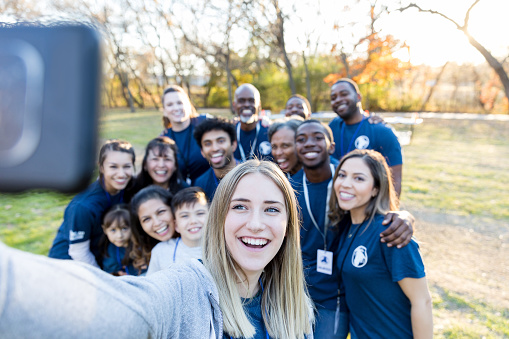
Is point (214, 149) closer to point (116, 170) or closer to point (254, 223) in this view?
A: point (116, 170)

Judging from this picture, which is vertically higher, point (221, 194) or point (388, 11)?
point (388, 11)

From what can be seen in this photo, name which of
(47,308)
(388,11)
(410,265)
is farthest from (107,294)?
(388,11)

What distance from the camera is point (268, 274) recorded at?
166 cm

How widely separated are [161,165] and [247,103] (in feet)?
5.29

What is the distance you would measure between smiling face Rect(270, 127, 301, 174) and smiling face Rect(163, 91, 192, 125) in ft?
4.30

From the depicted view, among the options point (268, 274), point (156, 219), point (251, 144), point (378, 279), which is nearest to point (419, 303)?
point (378, 279)

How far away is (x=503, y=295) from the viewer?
4.06 meters

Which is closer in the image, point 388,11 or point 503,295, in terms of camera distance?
point 503,295

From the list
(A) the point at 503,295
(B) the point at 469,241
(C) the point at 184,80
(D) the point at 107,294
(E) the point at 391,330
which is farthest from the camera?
(C) the point at 184,80

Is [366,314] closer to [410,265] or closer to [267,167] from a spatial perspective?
[410,265]

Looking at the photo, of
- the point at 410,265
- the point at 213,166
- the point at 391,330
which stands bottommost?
the point at 391,330

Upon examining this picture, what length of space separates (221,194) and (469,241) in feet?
17.5

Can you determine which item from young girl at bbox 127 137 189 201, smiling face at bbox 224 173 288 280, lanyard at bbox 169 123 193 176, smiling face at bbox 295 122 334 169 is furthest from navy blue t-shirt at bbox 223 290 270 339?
lanyard at bbox 169 123 193 176

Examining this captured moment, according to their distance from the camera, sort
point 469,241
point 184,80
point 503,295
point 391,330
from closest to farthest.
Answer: point 391,330 < point 503,295 < point 469,241 < point 184,80
